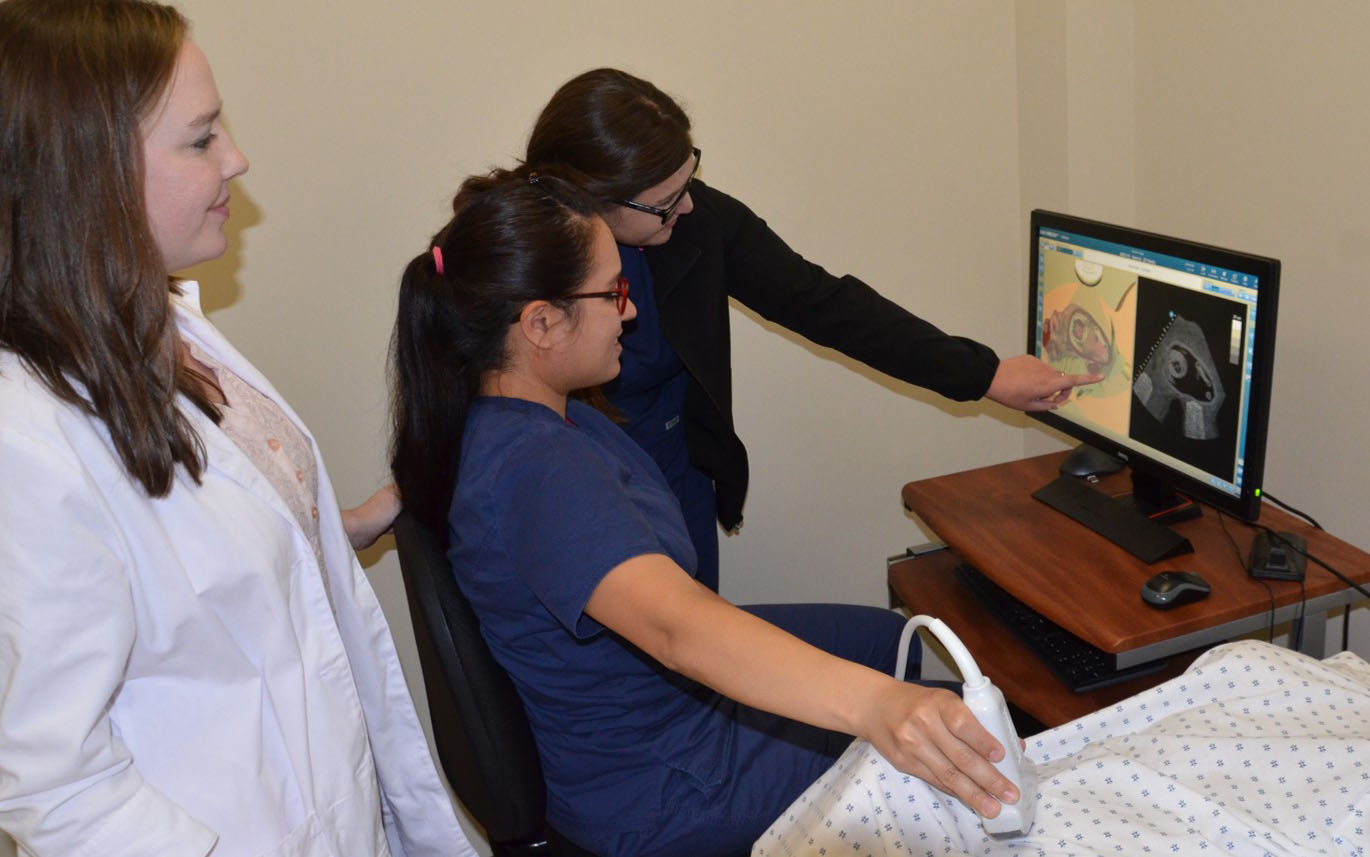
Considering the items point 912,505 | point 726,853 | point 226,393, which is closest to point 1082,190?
point 912,505

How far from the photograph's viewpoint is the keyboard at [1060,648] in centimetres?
160

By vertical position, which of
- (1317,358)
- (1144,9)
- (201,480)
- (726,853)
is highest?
(1144,9)

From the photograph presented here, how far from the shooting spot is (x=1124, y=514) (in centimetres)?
182

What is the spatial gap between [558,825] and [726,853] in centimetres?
21

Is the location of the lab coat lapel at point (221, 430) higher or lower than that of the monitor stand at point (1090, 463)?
higher

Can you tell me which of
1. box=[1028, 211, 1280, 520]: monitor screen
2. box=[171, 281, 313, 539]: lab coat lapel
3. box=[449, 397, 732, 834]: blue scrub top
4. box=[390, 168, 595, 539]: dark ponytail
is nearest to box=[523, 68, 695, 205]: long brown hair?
box=[390, 168, 595, 539]: dark ponytail

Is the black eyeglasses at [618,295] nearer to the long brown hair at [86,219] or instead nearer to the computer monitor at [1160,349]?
the long brown hair at [86,219]

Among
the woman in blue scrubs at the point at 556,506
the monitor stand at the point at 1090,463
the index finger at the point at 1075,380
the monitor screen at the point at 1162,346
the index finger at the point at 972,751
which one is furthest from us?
the monitor stand at the point at 1090,463

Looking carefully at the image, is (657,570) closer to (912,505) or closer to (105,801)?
(105,801)

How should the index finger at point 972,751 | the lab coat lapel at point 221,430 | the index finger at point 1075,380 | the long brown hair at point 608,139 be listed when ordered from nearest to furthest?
the index finger at point 972,751
the lab coat lapel at point 221,430
the long brown hair at point 608,139
the index finger at point 1075,380

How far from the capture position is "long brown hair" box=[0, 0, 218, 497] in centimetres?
106

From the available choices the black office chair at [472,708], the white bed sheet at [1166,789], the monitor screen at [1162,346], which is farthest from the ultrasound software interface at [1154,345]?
the black office chair at [472,708]

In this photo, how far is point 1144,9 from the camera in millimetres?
2113

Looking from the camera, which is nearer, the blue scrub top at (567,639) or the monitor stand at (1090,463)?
the blue scrub top at (567,639)
